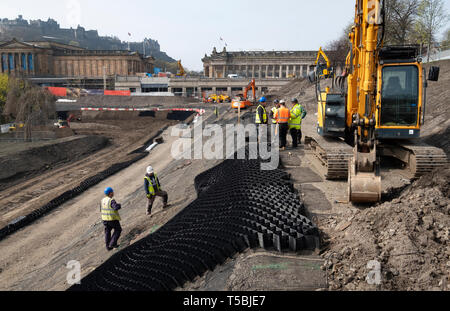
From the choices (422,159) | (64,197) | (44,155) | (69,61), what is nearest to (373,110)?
(422,159)

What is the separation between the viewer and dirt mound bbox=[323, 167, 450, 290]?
453cm

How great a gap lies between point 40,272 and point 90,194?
748 cm

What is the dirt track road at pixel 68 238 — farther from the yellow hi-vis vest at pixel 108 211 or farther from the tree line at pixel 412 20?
the tree line at pixel 412 20

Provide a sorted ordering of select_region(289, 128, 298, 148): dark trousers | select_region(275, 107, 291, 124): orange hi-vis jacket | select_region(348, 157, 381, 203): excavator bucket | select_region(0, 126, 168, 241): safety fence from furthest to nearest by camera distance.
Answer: select_region(289, 128, 298, 148): dark trousers, select_region(0, 126, 168, 241): safety fence, select_region(275, 107, 291, 124): orange hi-vis jacket, select_region(348, 157, 381, 203): excavator bucket

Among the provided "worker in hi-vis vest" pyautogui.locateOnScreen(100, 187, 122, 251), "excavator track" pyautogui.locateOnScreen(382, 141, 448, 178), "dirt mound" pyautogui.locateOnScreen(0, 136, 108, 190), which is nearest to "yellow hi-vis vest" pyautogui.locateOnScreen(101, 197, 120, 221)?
"worker in hi-vis vest" pyautogui.locateOnScreen(100, 187, 122, 251)

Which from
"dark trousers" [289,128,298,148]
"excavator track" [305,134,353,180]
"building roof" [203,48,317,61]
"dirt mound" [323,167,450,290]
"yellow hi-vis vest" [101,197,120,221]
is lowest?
"yellow hi-vis vest" [101,197,120,221]

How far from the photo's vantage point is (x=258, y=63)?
3799 inches

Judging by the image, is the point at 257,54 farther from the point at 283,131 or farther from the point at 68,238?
the point at 68,238

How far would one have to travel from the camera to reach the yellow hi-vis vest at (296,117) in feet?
41.3

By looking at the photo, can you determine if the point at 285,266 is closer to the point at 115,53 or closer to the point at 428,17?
the point at 428,17

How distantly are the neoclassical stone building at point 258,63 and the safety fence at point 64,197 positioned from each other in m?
76.3

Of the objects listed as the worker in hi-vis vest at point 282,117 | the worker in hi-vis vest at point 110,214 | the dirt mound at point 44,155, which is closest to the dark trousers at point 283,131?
the worker in hi-vis vest at point 282,117

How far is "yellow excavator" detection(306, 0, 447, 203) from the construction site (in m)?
0.03

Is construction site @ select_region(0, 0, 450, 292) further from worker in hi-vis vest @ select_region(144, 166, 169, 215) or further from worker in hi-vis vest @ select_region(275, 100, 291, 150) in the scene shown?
worker in hi-vis vest @ select_region(275, 100, 291, 150)
